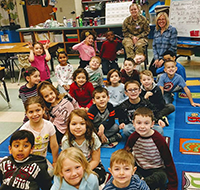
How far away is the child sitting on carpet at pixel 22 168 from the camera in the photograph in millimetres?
1805

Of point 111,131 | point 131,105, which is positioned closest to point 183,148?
point 131,105

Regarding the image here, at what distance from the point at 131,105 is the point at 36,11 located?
6968 mm

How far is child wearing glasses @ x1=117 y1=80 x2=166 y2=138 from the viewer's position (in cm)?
293

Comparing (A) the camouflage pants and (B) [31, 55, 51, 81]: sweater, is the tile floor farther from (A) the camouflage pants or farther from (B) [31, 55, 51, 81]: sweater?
(A) the camouflage pants

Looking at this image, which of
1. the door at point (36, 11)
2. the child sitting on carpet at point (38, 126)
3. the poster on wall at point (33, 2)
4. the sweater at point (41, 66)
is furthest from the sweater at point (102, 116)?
the poster on wall at point (33, 2)

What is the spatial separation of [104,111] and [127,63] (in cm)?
122

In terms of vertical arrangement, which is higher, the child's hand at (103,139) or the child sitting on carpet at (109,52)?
the child sitting on carpet at (109,52)

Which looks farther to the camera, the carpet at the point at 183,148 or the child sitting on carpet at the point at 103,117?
the child sitting on carpet at the point at 103,117

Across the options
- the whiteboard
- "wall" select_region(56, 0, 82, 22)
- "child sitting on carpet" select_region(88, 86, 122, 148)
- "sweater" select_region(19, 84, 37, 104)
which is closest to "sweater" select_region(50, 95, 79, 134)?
"child sitting on carpet" select_region(88, 86, 122, 148)

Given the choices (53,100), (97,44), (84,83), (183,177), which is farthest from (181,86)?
(97,44)

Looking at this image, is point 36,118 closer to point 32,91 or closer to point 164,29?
point 32,91

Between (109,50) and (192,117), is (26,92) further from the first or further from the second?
(109,50)

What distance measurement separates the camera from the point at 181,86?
150 inches

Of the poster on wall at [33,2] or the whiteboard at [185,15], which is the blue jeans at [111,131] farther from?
the poster on wall at [33,2]
